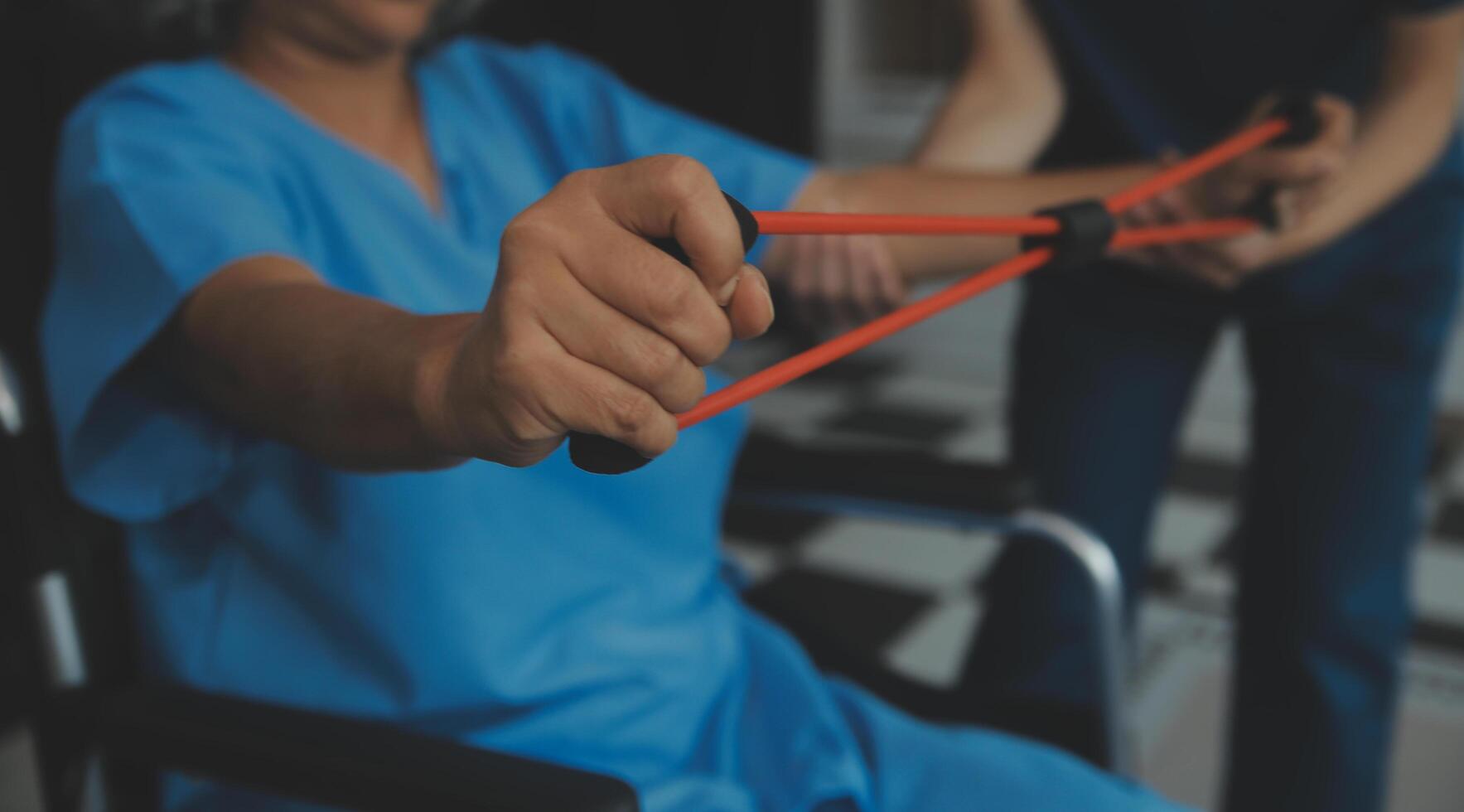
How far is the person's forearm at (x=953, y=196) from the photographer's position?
0.89 metres

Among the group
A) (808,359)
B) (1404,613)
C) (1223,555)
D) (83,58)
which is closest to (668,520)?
(808,359)

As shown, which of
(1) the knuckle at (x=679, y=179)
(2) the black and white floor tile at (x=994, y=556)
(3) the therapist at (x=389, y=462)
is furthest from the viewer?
(2) the black and white floor tile at (x=994, y=556)

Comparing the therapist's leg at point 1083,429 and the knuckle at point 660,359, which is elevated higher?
the knuckle at point 660,359

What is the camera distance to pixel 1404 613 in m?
1.21

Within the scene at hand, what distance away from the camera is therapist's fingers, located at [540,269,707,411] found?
0.40 metres

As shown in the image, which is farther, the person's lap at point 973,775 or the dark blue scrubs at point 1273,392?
the dark blue scrubs at point 1273,392

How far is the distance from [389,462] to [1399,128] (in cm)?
94

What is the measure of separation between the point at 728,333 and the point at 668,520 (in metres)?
0.46

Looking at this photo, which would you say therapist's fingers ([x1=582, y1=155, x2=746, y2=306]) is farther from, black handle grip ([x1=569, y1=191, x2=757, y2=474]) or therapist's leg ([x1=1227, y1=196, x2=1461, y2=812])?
therapist's leg ([x1=1227, y1=196, x2=1461, y2=812])

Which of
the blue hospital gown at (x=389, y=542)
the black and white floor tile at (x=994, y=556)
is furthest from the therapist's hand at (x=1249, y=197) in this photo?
the blue hospital gown at (x=389, y=542)

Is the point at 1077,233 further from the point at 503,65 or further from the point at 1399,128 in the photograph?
the point at 1399,128

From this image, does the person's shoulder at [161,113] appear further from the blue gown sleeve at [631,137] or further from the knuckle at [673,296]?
the knuckle at [673,296]

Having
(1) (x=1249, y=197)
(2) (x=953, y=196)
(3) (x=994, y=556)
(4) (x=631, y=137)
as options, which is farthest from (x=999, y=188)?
(3) (x=994, y=556)

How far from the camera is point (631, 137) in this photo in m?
0.97
